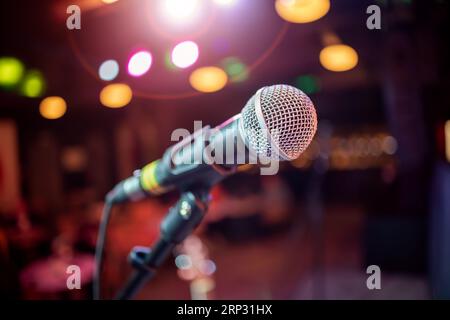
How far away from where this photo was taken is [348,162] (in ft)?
37.1

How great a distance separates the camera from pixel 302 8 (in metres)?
2.29

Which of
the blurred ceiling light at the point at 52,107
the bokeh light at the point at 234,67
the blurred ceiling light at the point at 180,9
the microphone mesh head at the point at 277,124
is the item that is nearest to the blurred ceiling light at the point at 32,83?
the blurred ceiling light at the point at 52,107

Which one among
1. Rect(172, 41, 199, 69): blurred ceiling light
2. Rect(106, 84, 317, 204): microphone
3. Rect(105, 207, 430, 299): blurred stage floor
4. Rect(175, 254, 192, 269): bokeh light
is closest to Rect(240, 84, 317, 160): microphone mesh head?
Rect(106, 84, 317, 204): microphone

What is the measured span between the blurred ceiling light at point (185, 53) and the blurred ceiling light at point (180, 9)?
328 mm

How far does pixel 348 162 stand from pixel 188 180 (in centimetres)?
1089

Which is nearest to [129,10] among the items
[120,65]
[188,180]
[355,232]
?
[120,65]

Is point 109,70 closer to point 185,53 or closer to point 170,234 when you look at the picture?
point 185,53

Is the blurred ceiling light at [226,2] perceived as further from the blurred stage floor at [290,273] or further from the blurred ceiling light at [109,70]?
the blurred stage floor at [290,273]

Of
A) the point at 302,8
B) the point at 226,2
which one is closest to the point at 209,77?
the point at 226,2

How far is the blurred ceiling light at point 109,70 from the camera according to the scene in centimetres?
367

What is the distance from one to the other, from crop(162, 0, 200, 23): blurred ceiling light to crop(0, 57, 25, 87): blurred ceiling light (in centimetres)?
224

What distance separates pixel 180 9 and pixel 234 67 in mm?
1560

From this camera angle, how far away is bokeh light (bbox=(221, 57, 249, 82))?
13.3 feet
